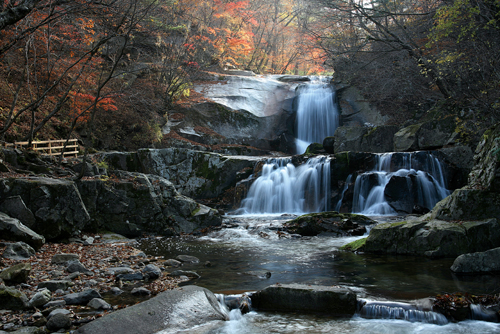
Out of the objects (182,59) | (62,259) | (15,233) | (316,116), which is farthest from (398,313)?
(182,59)

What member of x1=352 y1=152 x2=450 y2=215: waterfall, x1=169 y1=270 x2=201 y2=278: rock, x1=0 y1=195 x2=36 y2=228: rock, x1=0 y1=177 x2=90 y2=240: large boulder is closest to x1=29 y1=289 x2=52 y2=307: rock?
x1=169 y1=270 x2=201 y2=278: rock

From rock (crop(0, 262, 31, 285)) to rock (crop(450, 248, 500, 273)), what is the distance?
22.2 ft

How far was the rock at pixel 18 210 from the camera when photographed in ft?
23.4

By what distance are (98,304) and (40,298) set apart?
68 cm

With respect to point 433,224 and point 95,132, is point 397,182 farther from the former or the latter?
point 95,132

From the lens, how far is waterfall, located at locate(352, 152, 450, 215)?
12.0 metres

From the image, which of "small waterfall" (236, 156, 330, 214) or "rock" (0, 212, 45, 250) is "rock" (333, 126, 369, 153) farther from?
"rock" (0, 212, 45, 250)

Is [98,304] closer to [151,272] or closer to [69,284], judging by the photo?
[69,284]

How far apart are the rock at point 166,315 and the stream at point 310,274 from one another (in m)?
0.17

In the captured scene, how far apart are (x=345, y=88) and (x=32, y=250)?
20.1m

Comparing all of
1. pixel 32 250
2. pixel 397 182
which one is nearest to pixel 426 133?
pixel 397 182

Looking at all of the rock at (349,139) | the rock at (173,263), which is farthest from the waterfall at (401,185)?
the rock at (173,263)

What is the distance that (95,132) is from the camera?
55.8 ft

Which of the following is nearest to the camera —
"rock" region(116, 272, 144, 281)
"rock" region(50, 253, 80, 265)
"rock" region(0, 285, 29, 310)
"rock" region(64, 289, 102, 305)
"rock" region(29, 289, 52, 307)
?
"rock" region(0, 285, 29, 310)
